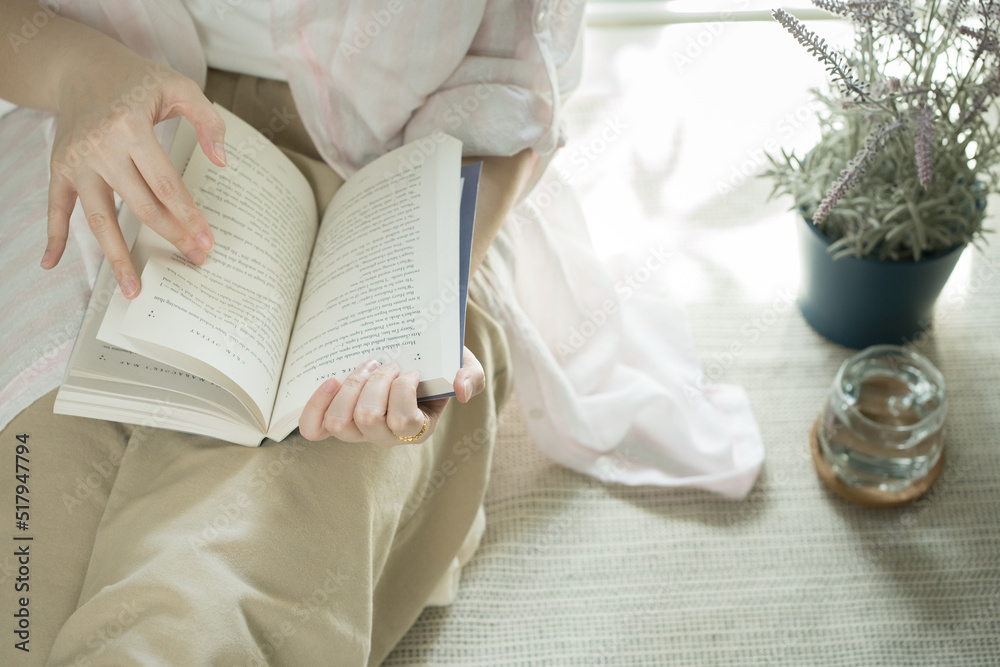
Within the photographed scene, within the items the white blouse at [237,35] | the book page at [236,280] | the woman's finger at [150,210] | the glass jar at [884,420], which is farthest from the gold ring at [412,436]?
the glass jar at [884,420]

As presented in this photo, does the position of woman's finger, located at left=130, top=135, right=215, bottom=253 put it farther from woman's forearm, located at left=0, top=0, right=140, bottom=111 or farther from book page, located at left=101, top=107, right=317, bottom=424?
woman's forearm, located at left=0, top=0, right=140, bottom=111

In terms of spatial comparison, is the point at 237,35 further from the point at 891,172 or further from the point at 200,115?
the point at 891,172

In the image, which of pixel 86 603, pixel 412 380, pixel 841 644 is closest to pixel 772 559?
pixel 841 644

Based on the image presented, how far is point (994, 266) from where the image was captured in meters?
1.26

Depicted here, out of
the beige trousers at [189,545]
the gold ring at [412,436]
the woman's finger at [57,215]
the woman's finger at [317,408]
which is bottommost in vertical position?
the beige trousers at [189,545]

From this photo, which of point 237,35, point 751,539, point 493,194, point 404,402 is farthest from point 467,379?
point 751,539

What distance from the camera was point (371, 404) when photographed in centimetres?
58

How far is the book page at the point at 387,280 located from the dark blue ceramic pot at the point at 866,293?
0.60m

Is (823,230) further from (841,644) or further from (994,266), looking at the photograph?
(841,644)

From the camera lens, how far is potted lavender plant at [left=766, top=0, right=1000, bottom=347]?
786 mm

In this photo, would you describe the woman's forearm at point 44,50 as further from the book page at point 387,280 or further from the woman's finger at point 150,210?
the book page at point 387,280

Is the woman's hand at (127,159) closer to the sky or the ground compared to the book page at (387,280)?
closer to the sky

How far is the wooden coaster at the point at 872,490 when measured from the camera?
3.35 ft

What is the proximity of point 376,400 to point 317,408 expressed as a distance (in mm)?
52
